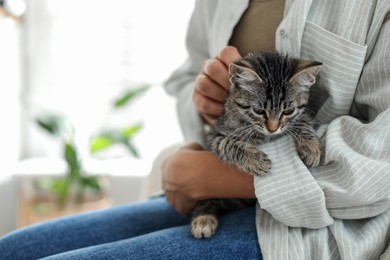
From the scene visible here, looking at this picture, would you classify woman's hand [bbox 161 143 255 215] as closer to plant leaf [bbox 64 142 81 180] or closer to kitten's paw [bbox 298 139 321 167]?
kitten's paw [bbox 298 139 321 167]

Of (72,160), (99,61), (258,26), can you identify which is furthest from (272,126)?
(99,61)

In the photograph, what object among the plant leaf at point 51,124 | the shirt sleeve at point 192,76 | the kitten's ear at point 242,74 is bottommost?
the plant leaf at point 51,124

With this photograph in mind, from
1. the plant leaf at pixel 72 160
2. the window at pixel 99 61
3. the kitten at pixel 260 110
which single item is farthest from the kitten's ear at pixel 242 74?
the window at pixel 99 61

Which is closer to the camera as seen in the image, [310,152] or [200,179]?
[310,152]

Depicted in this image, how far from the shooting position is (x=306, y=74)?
0.98 meters

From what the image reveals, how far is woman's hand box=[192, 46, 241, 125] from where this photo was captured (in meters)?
1.10

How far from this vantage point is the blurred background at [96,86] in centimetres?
248

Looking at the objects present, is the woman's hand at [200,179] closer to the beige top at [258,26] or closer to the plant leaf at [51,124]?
the beige top at [258,26]

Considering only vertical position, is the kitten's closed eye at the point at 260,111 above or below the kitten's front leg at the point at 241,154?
above

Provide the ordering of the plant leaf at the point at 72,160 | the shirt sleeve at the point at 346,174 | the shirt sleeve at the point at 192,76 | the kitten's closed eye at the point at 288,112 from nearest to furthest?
the shirt sleeve at the point at 346,174, the kitten's closed eye at the point at 288,112, the shirt sleeve at the point at 192,76, the plant leaf at the point at 72,160

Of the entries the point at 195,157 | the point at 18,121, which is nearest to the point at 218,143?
the point at 195,157

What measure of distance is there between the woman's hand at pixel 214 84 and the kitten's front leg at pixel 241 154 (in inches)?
3.2

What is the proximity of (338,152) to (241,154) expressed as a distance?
22 centimetres

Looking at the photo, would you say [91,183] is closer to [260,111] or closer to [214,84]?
[214,84]
